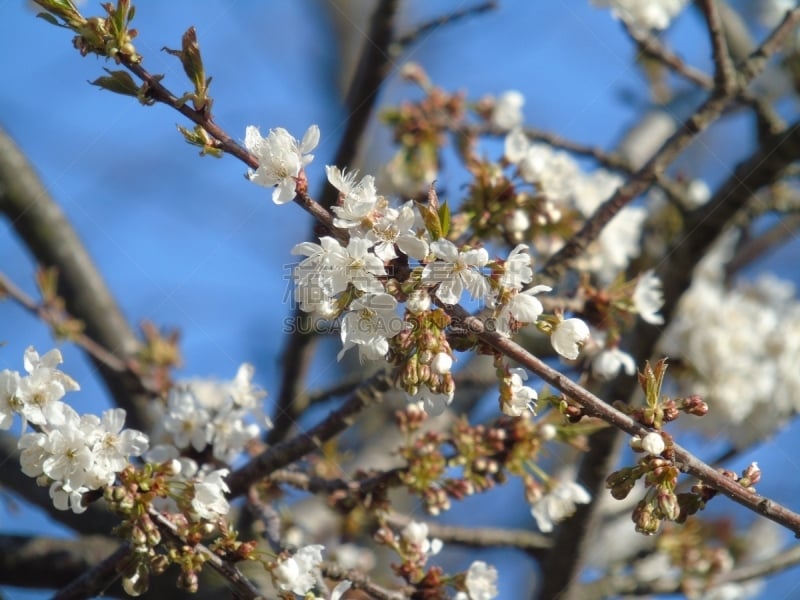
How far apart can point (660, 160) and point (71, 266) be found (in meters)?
2.02

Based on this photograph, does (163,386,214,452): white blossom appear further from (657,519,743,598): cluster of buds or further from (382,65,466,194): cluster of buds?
(657,519,743,598): cluster of buds

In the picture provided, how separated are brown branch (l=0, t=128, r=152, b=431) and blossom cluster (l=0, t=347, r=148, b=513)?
4.33 ft

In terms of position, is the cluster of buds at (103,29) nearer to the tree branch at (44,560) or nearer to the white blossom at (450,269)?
the white blossom at (450,269)

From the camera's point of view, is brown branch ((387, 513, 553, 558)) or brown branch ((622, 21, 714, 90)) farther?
brown branch ((622, 21, 714, 90))

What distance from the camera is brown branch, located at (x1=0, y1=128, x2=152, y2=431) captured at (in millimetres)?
2832

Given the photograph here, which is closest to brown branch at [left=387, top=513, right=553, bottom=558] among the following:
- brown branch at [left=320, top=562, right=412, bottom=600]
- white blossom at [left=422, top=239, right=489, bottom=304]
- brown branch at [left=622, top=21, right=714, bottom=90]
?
brown branch at [left=320, top=562, right=412, bottom=600]

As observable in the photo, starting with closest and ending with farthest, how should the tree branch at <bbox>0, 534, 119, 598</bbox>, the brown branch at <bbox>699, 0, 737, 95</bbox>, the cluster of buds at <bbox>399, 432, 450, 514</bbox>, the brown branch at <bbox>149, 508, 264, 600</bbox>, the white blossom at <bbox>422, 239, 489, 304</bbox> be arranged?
the white blossom at <bbox>422, 239, 489, 304</bbox> < the brown branch at <bbox>149, 508, 264, 600</bbox> < the cluster of buds at <bbox>399, 432, 450, 514</bbox> < the brown branch at <bbox>699, 0, 737, 95</bbox> < the tree branch at <bbox>0, 534, 119, 598</bbox>

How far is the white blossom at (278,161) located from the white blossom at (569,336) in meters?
0.50

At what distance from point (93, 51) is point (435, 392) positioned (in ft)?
2.56

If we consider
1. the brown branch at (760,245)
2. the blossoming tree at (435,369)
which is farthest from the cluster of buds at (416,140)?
the brown branch at (760,245)

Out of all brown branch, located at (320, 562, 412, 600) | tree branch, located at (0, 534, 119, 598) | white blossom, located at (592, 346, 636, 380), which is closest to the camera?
brown branch, located at (320, 562, 412, 600)

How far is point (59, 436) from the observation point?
147cm

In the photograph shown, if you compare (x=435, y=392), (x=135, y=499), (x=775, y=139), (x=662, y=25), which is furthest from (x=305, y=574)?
(x=662, y=25)

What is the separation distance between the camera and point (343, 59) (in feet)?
19.7
